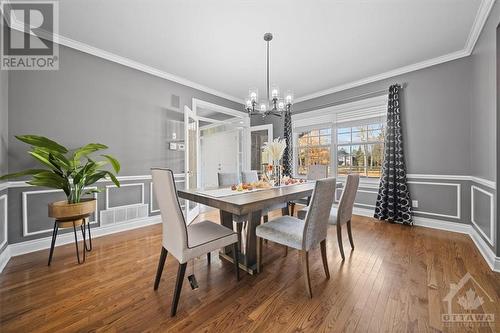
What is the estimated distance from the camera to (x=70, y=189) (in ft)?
6.87

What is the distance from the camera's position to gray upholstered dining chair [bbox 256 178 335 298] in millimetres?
1525

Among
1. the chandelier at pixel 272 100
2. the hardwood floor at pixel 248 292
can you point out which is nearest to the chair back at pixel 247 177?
the chandelier at pixel 272 100

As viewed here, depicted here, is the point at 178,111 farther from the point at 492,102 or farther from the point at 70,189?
the point at 492,102

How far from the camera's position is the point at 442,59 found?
2910 millimetres

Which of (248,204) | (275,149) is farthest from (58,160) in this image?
(275,149)

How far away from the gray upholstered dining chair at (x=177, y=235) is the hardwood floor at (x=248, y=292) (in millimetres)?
278

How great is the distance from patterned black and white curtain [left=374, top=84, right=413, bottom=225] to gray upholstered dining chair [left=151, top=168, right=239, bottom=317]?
301cm

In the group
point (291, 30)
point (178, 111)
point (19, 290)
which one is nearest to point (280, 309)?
point (19, 290)

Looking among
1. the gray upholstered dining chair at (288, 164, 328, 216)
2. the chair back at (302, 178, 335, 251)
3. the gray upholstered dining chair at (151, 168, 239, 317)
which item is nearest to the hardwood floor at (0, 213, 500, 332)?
the gray upholstered dining chair at (151, 168, 239, 317)

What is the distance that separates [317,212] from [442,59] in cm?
338

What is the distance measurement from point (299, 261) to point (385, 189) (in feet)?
7.57

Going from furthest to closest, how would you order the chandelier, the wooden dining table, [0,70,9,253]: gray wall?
1. the chandelier
2. [0,70,9,253]: gray wall
3. the wooden dining table

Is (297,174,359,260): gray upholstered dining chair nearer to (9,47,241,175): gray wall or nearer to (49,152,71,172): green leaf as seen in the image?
(49,152,71,172): green leaf

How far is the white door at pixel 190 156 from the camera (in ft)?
10.4
